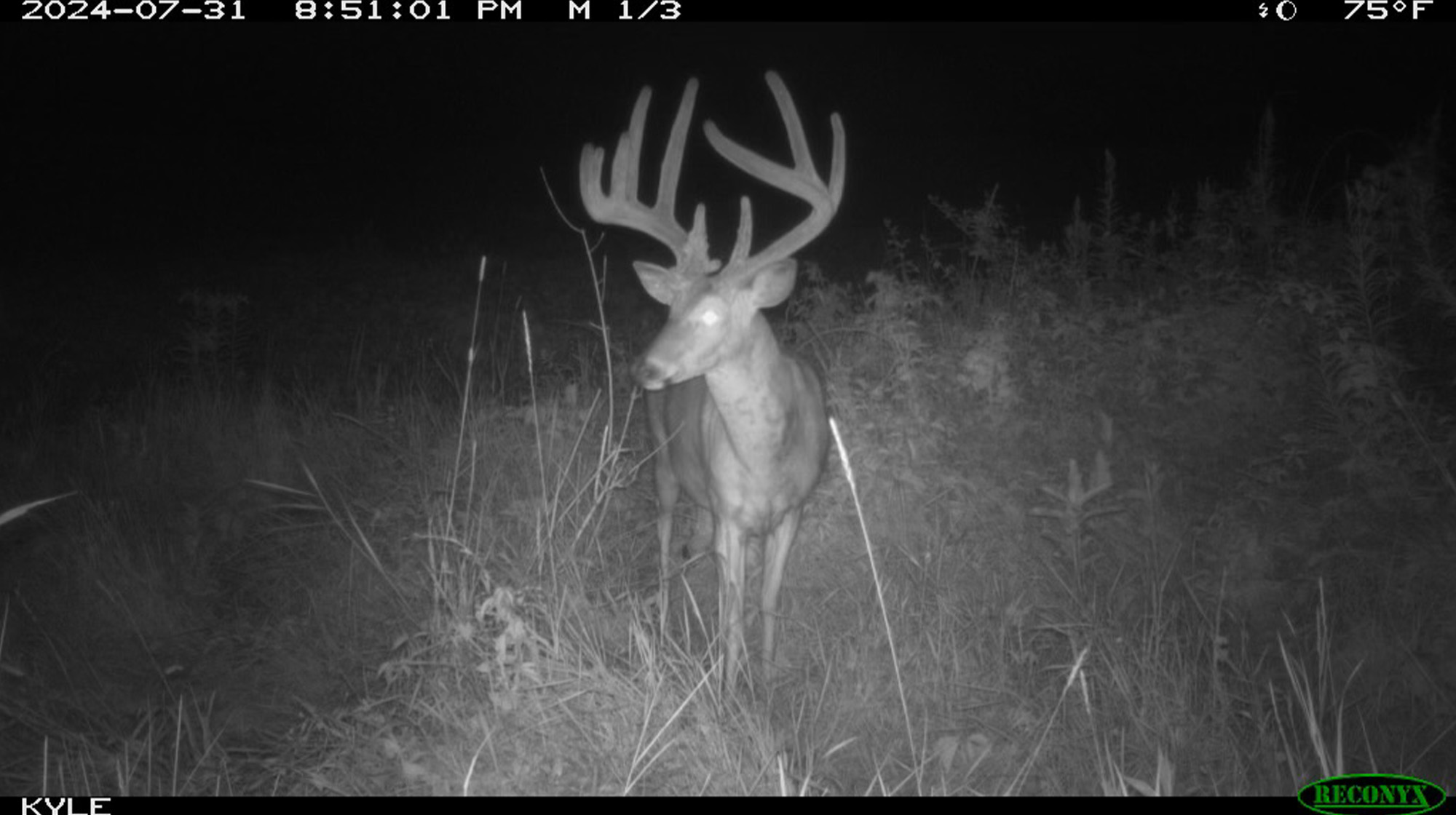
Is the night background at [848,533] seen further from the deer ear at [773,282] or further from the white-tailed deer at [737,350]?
the deer ear at [773,282]

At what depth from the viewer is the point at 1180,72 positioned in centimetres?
2106

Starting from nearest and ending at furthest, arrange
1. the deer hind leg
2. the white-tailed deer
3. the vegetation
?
the vegetation, the white-tailed deer, the deer hind leg

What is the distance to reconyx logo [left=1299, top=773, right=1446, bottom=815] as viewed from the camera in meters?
3.24

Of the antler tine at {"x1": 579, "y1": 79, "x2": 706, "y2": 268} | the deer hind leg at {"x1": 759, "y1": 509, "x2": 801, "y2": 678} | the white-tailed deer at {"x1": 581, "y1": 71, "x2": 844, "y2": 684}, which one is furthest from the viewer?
the deer hind leg at {"x1": 759, "y1": 509, "x2": 801, "y2": 678}

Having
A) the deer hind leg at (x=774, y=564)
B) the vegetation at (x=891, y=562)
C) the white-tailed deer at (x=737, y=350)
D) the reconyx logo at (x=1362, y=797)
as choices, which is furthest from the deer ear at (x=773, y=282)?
the reconyx logo at (x=1362, y=797)

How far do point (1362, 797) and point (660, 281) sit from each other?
3207mm

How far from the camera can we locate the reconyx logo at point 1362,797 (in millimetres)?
3236

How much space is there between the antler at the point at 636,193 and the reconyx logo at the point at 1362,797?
9.94 feet

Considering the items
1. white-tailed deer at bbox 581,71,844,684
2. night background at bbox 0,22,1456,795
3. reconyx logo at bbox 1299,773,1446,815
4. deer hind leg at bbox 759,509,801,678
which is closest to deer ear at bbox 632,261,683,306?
white-tailed deer at bbox 581,71,844,684

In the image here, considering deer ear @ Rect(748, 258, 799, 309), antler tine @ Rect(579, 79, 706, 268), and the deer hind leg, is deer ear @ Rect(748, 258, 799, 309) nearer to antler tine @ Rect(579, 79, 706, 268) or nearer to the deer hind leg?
antler tine @ Rect(579, 79, 706, 268)

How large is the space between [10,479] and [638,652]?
481cm

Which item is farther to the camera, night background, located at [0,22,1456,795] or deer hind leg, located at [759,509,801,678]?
deer hind leg, located at [759,509,801,678]

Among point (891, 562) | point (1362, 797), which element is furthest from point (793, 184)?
point (1362, 797)

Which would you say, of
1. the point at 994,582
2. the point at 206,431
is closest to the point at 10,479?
the point at 206,431
